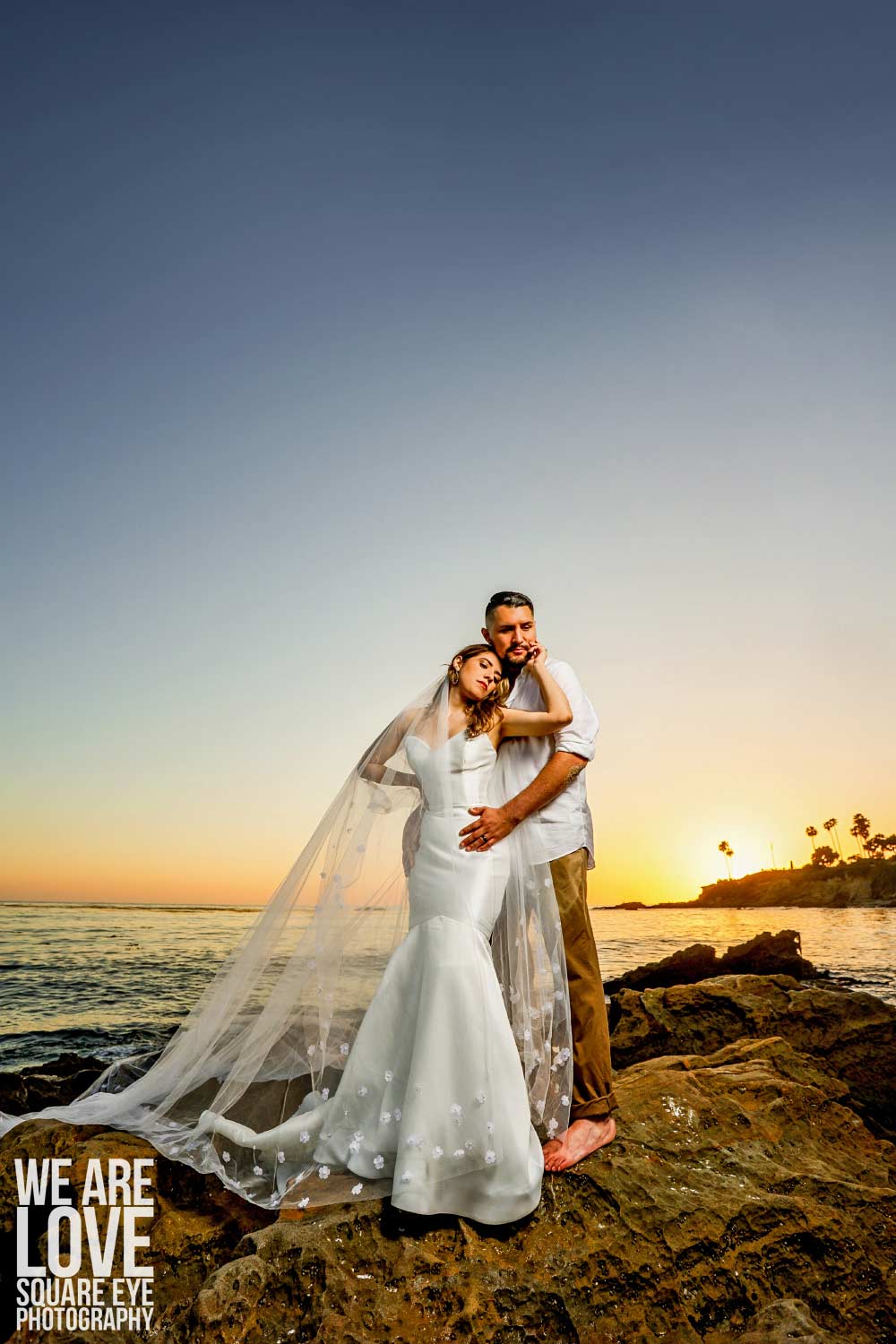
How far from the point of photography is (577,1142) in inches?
157

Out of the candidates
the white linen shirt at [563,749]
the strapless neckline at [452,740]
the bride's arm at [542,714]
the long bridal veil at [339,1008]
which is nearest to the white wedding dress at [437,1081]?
the long bridal veil at [339,1008]

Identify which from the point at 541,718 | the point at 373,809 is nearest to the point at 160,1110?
the point at 373,809

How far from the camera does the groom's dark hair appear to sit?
479cm

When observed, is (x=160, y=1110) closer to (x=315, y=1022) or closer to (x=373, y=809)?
(x=315, y=1022)

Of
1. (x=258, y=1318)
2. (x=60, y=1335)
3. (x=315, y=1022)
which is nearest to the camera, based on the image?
(x=258, y=1318)

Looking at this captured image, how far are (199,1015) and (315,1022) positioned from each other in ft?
2.92

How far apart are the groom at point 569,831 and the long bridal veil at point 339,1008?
0.11 meters

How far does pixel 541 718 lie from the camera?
459cm

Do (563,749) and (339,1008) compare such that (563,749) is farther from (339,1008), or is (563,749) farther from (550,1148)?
(550,1148)

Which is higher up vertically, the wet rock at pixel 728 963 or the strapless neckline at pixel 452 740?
the strapless neckline at pixel 452 740

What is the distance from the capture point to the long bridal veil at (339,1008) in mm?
3920

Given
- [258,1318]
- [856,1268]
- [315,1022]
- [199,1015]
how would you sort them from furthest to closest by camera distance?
[199,1015], [315,1022], [856,1268], [258,1318]

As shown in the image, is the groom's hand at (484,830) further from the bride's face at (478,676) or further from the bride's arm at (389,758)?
the bride's face at (478,676)

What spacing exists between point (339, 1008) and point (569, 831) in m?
1.72
